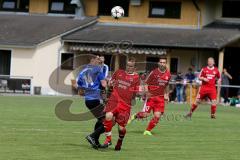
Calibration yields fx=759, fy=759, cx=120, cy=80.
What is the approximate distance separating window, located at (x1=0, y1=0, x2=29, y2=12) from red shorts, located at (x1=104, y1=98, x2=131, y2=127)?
34.2 m

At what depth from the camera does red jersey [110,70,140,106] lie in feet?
48.0

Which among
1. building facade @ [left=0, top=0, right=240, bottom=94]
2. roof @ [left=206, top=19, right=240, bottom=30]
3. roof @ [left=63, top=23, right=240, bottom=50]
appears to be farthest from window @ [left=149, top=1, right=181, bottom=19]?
roof @ [left=206, top=19, right=240, bottom=30]

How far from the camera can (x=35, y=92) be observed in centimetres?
4175

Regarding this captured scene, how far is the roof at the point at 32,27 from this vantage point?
4347 centimetres

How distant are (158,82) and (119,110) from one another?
14.6ft

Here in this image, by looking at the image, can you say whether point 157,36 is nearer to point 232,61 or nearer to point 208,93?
point 232,61

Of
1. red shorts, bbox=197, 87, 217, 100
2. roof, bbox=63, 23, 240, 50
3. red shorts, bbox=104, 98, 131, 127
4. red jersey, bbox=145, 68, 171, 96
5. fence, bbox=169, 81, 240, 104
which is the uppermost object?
roof, bbox=63, 23, 240, 50

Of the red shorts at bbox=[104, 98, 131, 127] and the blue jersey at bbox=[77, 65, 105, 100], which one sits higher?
the blue jersey at bbox=[77, 65, 105, 100]

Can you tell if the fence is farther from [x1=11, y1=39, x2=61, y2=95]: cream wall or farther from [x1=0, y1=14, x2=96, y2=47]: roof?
[x1=0, y1=14, x2=96, y2=47]: roof

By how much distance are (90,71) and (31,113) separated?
9.80 m

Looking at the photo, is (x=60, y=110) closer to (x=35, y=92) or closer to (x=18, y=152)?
(x=18, y=152)

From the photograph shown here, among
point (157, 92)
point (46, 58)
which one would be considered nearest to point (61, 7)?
point (46, 58)

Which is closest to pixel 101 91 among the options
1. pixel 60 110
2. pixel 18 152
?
pixel 18 152

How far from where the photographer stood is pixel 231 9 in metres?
44.0
